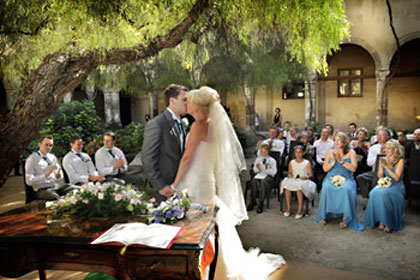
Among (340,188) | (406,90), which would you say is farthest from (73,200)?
(406,90)

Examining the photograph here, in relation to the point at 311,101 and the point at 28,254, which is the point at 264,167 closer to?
the point at 28,254

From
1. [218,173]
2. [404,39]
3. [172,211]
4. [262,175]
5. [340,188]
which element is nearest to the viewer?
[172,211]

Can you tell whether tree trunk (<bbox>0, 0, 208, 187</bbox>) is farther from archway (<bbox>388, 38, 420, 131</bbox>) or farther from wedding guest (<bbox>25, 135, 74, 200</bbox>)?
archway (<bbox>388, 38, 420, 131</bbox>)

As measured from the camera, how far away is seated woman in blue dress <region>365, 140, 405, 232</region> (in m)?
5.28

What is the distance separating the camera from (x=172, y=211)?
269cm

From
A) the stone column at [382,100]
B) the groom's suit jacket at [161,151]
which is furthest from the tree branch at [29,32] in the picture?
the stone column at [382,100]

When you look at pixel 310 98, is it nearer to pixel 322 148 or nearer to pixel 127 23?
pixel 322 148

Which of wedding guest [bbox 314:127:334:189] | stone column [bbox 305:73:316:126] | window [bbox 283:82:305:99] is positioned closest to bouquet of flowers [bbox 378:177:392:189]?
wedding guest [bbox 314:127:334:189]

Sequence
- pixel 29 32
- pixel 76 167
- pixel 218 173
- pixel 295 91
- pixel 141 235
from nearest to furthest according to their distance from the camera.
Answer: pixel 141 235
pixel 218 173
pixel 29 32
pixel 76 167
pixel 295 91

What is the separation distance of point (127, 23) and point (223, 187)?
2.62m

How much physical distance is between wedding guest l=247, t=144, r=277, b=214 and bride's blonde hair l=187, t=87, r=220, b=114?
11.0ft

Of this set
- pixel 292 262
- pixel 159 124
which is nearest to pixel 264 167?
pixel 292 262

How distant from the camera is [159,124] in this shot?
3.38 metres

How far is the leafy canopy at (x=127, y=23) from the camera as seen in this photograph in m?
4.23
